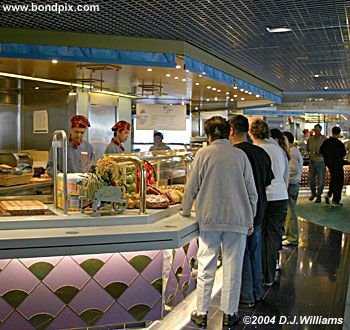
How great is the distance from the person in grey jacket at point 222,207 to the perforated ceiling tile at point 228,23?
1356mm

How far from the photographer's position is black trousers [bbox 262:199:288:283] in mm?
5145

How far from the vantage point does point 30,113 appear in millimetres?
8484

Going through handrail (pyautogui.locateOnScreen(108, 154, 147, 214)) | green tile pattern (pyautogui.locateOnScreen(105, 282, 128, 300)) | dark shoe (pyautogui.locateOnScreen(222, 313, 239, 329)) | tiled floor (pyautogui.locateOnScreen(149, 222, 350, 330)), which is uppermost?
handrail (pyautogui.locateOnScreen(108, 154, 147, 214))

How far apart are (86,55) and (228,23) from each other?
168 centimetres

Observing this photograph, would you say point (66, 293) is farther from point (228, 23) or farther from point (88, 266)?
point (228, 23)

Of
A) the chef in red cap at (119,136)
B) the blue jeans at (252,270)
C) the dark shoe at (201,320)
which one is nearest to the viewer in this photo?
the dark shoe at (201,320)

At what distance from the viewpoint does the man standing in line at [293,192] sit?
6.87m

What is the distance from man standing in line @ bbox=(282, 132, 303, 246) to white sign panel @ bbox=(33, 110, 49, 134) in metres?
3.99

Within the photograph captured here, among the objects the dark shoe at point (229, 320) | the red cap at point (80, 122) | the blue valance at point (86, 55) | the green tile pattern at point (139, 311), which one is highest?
the blue valance at point (86, 55)

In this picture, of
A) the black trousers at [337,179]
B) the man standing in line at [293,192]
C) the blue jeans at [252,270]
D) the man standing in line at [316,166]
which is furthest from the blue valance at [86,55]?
the man standing in line at [316,166]

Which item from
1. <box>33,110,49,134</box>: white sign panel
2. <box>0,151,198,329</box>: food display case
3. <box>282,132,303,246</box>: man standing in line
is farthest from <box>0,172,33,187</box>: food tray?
<box>282,132,303,246</box>: man standing in line

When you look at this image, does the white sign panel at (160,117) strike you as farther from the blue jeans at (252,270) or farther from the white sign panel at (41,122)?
the blue jeans at (252,270)

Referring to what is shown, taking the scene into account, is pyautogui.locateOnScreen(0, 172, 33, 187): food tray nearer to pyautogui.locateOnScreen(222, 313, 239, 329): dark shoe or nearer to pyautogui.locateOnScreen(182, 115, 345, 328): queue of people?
pyautogui.locateOnScreen(182, 115, 345, 328): queue of people

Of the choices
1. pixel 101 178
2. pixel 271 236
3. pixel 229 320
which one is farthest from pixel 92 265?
pixel 271 236
